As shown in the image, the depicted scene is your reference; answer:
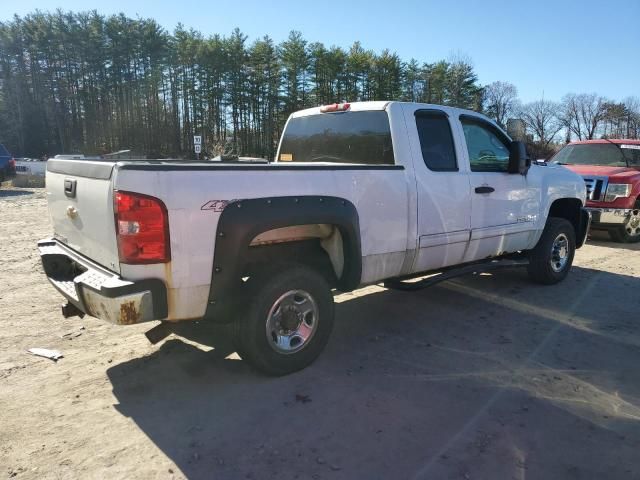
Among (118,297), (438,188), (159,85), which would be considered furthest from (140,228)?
(159,85)

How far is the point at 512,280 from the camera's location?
658 centimetres

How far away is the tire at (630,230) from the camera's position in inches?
367

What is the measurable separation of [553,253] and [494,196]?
176 cm

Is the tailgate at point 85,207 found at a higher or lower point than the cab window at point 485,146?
lower

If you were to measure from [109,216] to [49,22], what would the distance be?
58839 millimetres

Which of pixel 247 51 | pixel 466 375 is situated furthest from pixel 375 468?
pixel 247 51

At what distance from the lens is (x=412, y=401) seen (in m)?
3.36

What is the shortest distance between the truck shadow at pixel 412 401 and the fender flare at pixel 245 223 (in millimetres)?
694

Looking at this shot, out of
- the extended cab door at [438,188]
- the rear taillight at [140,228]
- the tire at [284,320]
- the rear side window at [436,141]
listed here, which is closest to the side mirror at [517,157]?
the extended cab door at [438,188]

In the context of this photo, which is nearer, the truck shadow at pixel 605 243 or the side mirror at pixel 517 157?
the side mirror at pixel 517 157

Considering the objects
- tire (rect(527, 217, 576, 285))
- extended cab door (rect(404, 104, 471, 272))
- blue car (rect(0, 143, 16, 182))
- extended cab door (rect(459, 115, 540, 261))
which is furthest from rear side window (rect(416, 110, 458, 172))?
blue car (rect(0, 143, 16, 182))

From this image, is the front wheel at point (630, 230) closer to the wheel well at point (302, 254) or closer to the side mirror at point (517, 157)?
the side mirror at point (517, 157)

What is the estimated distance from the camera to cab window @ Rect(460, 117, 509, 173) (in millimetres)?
5016

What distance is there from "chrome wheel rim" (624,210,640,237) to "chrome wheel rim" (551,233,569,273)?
12.7 ft
